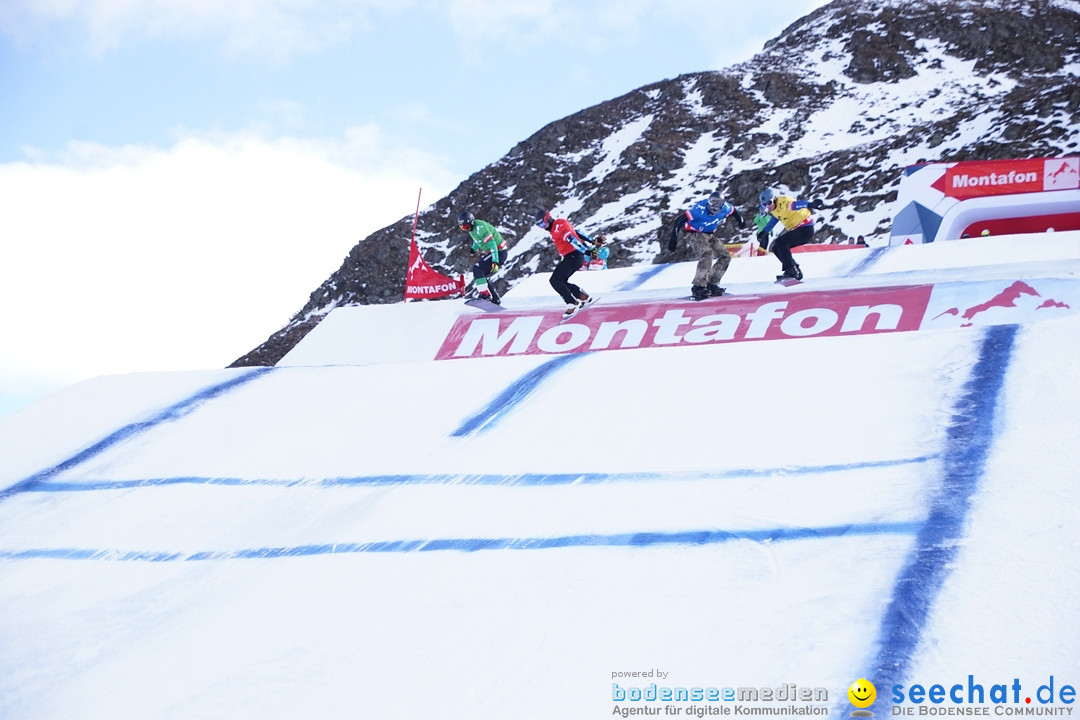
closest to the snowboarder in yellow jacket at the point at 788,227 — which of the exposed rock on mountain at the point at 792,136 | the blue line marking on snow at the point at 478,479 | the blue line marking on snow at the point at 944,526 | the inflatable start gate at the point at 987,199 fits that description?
the inflatable start gate at the point at 987,199

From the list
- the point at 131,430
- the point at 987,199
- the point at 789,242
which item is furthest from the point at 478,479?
the point at 987,199

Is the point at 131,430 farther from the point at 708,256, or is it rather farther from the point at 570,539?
the point at 708,256

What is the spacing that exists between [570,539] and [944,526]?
1.52m

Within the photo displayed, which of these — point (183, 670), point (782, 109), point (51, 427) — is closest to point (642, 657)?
point (183, 670)

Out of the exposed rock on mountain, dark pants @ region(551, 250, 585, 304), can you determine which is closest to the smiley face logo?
dark pants @ region(551, 250, 585, 304)

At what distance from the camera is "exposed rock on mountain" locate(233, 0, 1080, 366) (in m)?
32.3

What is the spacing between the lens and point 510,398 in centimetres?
611

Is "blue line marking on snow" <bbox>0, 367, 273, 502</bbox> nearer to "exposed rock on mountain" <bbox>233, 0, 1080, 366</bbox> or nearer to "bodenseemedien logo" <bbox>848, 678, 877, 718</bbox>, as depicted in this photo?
"bodenseemedien logo" <bbox>848, 678, 877, 718</bbox>

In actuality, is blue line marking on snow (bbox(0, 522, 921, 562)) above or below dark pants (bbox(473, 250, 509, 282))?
below

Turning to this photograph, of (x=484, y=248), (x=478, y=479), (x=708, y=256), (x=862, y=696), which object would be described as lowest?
(x=862, y=696)

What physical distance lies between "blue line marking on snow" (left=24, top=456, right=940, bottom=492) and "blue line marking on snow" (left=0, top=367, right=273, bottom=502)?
148mm

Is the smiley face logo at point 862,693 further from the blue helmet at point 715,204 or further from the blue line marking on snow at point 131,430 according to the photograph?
the blue helmet at point 715,204

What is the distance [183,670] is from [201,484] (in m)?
2.12

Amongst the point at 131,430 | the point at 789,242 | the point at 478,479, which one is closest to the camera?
the point at 478,479
